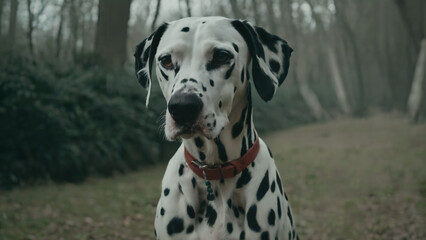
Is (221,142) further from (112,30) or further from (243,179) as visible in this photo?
(112,30)

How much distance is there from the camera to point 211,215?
2873mm

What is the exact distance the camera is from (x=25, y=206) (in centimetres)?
690

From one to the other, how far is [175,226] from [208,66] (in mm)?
990

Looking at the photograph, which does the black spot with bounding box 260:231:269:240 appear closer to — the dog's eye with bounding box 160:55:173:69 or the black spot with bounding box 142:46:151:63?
the dog's eye with bounding box 160:55:173:69

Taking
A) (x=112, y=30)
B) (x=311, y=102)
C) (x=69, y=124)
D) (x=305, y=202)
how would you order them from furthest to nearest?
1. (x=311, y=102)
2. (x=112, y=30)
3. (x=69, y=124)
4. (x=305, y=202)

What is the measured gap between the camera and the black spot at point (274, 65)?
304 cm

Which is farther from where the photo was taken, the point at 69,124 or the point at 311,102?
the point at 311,102

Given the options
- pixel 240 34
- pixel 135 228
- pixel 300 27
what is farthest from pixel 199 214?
pixel 300 27

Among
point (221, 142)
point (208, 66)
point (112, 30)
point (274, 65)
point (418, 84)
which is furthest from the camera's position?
point (418, 84)

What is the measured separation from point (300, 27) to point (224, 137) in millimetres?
32457

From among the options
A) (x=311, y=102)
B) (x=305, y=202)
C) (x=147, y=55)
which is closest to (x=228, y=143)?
(x=147, y=55)

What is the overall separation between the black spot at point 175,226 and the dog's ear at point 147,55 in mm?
826

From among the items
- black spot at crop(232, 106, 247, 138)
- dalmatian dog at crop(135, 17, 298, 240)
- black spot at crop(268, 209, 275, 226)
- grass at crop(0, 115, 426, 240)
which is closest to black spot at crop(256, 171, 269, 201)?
dalmatian dog at crop(135, 17, 298, 240)

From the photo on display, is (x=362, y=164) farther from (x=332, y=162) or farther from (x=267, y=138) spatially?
(x=267, y=138)
